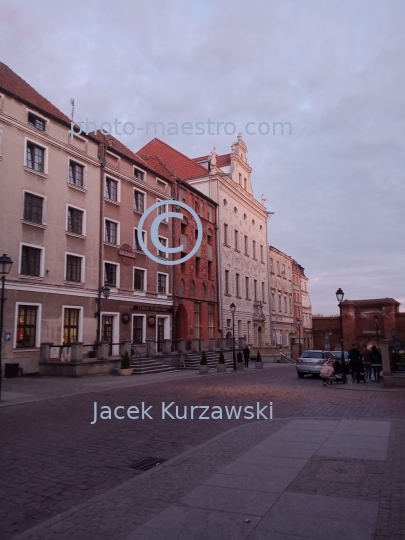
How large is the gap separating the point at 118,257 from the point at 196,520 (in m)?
27.4

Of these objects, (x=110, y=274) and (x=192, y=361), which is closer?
(x=110, y=274)

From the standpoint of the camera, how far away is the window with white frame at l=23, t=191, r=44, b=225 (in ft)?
81.4

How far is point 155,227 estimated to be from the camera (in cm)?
3522

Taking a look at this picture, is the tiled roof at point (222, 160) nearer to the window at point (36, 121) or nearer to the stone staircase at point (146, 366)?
the window at point (36, 121)

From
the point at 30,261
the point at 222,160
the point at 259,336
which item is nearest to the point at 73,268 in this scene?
the point at 30,261

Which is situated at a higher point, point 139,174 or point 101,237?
point 139,174

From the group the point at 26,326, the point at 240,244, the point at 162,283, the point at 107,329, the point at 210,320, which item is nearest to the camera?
the point at 26,326

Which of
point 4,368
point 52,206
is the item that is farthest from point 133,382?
point 52,206

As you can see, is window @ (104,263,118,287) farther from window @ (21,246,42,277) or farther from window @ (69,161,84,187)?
window @ (21,246,42,277)

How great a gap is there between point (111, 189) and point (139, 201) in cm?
349

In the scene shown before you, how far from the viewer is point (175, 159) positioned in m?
48.7

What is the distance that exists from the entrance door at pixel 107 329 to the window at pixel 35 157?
394 inches

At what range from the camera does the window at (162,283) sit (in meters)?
36.2

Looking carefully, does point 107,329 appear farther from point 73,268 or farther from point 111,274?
point 73,268
